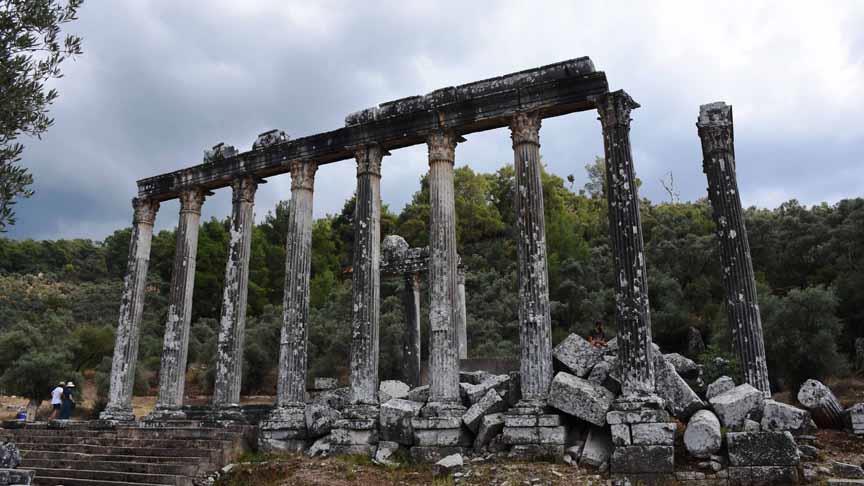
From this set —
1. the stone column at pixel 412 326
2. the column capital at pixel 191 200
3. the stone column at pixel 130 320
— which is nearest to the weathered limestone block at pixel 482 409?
the stone column at pixel 412 326

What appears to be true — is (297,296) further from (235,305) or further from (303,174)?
(303,174)

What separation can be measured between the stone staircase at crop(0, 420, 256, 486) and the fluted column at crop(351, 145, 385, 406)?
10.4 feet

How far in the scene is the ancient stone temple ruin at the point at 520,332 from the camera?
1102cm

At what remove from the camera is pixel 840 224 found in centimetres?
2811

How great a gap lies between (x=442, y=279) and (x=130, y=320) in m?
10.2

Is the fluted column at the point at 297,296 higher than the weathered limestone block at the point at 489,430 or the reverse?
higher

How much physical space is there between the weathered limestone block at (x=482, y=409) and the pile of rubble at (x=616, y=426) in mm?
22

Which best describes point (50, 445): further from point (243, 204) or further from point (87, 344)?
point (87, 344)

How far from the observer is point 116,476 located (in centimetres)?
1249

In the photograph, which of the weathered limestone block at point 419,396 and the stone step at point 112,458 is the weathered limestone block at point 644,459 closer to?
the weathered limestone block at point 419,396

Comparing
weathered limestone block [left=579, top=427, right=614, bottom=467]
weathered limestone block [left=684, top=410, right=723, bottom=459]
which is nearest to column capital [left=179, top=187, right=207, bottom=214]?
weathered limestone block [left=579, top=427, right=614, bottom=467]

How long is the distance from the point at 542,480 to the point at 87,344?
109ft

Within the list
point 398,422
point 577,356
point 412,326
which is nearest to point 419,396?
point 398,422

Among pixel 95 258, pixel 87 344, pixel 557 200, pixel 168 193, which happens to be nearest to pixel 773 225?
pixel 557 200
